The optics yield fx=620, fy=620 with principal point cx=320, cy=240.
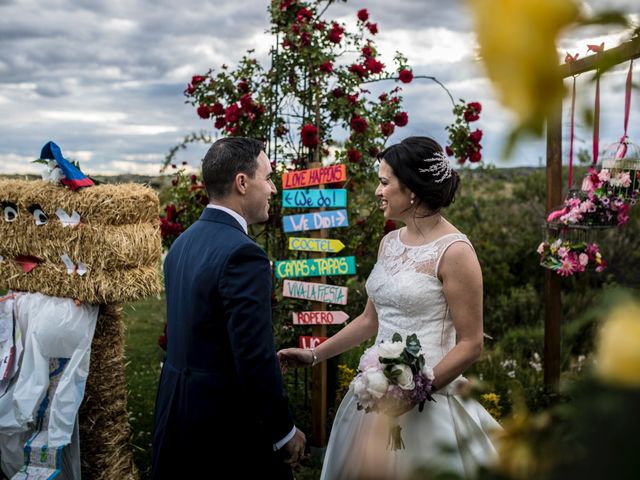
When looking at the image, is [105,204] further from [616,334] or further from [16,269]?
[616,334]

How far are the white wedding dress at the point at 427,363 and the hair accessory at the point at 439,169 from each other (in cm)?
30

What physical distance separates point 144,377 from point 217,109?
→ 3.41m

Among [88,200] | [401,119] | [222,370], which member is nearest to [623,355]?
[222,370]

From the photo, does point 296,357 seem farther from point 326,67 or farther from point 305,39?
point 305,39

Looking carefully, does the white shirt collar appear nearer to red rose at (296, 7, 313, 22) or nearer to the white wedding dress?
the white wedding dress

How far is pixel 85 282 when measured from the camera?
371 cm

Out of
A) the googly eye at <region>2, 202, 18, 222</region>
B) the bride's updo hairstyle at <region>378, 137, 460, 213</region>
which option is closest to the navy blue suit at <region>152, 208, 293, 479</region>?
the bride's updo hairstyle at <region>378, 137, 460, 213</region>

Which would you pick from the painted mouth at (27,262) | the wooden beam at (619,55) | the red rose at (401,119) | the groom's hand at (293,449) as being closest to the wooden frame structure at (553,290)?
the red rose at (401,119)

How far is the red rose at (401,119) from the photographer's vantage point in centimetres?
489

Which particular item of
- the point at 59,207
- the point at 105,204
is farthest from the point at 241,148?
the point at 59,207

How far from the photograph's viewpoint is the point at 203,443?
245 centimetres

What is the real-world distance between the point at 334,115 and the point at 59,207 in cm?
215

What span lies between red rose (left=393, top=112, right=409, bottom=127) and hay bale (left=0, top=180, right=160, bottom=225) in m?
2.09

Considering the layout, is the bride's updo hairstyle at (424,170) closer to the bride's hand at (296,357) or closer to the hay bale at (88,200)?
the bride's hand at (296,357)
